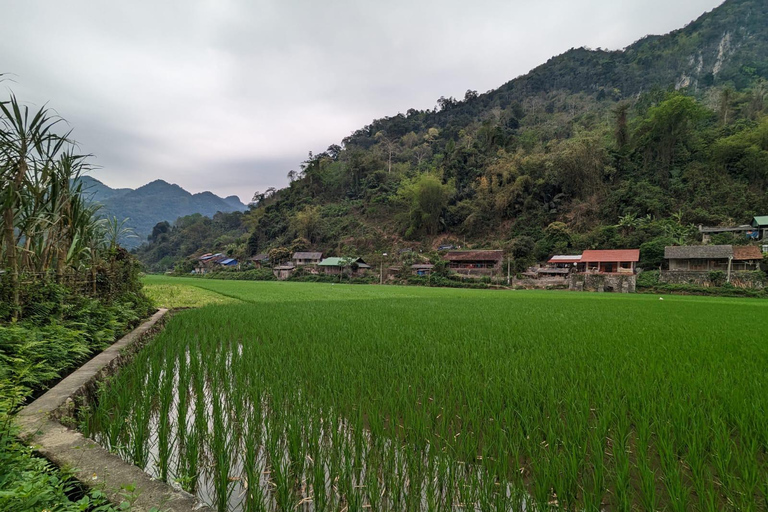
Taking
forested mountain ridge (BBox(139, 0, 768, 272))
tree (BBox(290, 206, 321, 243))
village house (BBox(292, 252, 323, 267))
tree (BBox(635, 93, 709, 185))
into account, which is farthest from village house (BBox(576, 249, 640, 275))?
tree (BBox(290, 206, 321, 243))

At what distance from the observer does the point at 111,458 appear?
1.86 m

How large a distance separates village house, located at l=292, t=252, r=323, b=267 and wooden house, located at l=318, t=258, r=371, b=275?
3309mm

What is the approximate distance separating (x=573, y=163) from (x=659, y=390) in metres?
43.9

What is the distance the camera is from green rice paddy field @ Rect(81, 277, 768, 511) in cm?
184

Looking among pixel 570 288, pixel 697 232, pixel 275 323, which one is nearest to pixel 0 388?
pixel 275 323

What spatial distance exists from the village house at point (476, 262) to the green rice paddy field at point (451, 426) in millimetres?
30147

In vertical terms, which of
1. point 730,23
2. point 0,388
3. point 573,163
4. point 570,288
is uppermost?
point 730,23

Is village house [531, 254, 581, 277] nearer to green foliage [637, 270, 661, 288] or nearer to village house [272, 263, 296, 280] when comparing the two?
green foliage [637, 270, 661, 288]

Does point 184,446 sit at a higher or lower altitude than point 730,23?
lower

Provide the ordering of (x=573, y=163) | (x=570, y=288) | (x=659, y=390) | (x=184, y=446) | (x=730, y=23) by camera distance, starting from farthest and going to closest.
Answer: (x=730, y=23)
(x=573, y=163)
(x=570, y=288)
(x=659, y=390)
(x=184, y=446)

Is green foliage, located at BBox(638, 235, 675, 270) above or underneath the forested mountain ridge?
underneath

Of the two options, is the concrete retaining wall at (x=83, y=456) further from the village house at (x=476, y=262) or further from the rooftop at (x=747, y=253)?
the rooftop at (x=747, y=253)

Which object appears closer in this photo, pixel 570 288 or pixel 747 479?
pixel 747 479

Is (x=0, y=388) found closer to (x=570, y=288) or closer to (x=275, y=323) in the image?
(x=275, y=323)
